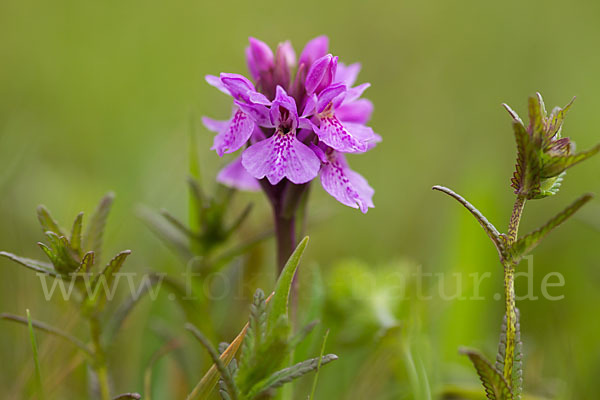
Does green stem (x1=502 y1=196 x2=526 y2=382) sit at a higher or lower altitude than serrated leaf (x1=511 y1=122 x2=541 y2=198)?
lower

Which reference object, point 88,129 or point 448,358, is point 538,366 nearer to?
point 448,358

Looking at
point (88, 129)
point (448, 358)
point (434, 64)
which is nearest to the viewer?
point (448, 358)

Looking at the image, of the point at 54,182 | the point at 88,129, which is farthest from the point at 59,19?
the point at 54,182

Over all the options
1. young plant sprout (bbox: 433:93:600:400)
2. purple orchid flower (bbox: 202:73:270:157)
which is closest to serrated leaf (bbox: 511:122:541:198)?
young plant sprout (bbox: 433:93:600:400)

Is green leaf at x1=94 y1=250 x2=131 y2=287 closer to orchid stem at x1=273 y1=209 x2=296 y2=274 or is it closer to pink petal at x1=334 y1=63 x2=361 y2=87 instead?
orchid stem at x1=273 y1=209 x2=296 y2=274

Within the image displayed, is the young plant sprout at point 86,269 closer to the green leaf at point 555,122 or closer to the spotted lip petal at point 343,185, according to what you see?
the spotted lip petal at point 343,185

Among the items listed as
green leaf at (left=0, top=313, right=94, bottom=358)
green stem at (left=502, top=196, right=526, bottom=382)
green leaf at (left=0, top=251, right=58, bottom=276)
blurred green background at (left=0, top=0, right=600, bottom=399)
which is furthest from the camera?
blurred green background at (left=0, top=0, right=600, bottom=399)
